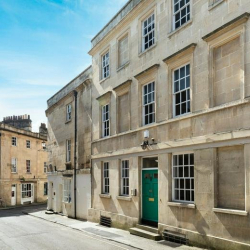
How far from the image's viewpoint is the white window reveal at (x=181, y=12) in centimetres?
1170

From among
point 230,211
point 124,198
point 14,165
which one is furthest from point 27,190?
point 230,211

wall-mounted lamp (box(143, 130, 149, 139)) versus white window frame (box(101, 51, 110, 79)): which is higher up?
white window frame (box(101, 51, 110, 79))

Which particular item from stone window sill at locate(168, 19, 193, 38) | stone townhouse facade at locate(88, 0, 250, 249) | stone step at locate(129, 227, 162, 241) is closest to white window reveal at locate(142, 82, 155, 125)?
stone townhouse facade at locate(88, 0, 250, 249)

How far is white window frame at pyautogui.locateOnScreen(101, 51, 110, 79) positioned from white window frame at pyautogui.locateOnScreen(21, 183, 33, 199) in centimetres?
2458

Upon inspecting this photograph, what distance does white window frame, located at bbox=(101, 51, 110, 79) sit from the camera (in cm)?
1758

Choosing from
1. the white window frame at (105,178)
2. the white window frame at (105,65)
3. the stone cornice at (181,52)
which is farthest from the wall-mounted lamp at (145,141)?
the white window frame at (105,65)

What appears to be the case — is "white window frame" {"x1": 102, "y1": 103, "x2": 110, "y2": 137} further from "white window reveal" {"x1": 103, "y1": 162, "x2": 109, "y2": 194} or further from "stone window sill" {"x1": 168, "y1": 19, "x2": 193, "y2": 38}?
"stone window sill" {"x1": 168, "y1": 19, "x2": 193, "y2": 38}

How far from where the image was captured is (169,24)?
12.5 m

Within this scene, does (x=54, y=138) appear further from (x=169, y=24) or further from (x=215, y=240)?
(x=215, y=240)

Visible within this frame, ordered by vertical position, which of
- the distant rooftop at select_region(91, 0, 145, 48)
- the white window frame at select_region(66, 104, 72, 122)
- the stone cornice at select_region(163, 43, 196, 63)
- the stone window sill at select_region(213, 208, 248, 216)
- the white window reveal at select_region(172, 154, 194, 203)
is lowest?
the stone window sill at select_region(213, 208, 248, 216)

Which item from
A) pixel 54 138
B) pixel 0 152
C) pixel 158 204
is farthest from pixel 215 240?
pixel 0 152

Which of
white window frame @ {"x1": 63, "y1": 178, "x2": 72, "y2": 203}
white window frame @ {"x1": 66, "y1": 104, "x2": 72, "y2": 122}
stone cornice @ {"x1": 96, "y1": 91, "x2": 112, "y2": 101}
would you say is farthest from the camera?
white window frame @ {"x1": 66, "y1": 104, "x2": 72, "y2": 122}

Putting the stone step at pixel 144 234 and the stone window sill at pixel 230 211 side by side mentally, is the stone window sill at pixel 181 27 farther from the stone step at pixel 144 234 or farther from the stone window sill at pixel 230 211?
the stone step at pixel 144 234

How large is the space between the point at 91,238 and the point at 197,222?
5.01 meters
